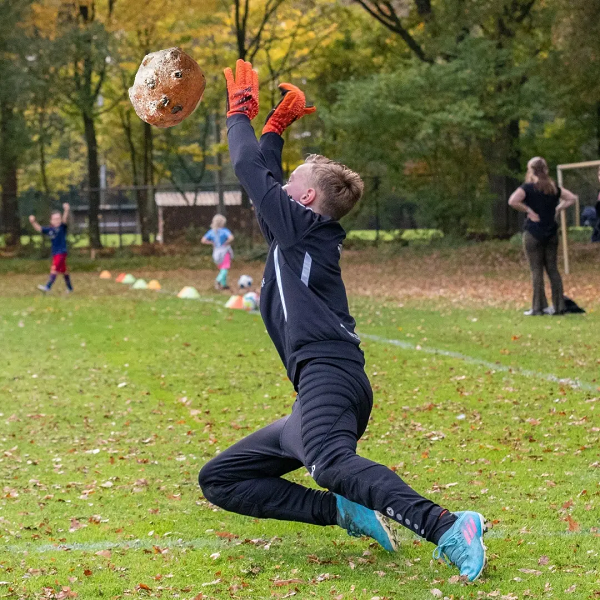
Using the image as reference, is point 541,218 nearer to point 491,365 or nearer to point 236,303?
point 491,365

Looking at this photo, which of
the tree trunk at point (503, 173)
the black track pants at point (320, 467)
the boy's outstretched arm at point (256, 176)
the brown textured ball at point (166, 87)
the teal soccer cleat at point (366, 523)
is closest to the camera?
the black track pants at point (320, 467)

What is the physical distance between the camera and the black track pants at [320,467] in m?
4.41

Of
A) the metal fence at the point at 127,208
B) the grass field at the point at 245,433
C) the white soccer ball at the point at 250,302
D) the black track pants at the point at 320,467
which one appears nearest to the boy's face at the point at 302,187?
the black track pants at the point at 320,467

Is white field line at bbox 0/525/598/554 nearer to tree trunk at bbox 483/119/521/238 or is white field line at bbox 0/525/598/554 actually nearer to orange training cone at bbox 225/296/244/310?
orange training cone at bbox 225/296/244/310

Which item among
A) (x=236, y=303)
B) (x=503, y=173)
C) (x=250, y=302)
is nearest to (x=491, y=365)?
(x=250, y=302)

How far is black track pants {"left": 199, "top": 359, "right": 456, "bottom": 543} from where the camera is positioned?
441 cm

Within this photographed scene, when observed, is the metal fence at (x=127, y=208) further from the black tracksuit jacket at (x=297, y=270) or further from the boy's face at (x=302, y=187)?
the black tracksuit jacket at (x=297, y=270)

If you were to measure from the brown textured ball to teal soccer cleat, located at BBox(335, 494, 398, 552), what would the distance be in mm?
2249

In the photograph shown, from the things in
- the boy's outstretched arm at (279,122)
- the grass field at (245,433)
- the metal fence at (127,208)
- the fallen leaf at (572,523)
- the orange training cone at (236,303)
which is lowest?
the orange training cone at (236,303)

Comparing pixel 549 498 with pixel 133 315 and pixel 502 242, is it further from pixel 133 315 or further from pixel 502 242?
pixel 502 242

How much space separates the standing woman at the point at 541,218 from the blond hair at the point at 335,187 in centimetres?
1059

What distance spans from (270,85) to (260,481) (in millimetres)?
37131

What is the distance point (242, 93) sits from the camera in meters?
4.82

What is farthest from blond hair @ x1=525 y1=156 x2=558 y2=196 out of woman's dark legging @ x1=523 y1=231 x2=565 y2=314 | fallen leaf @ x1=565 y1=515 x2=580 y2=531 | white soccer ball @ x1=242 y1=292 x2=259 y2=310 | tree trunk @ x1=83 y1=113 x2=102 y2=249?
tree trunk @ x1=83 y1=113 x2=102 y2=249
